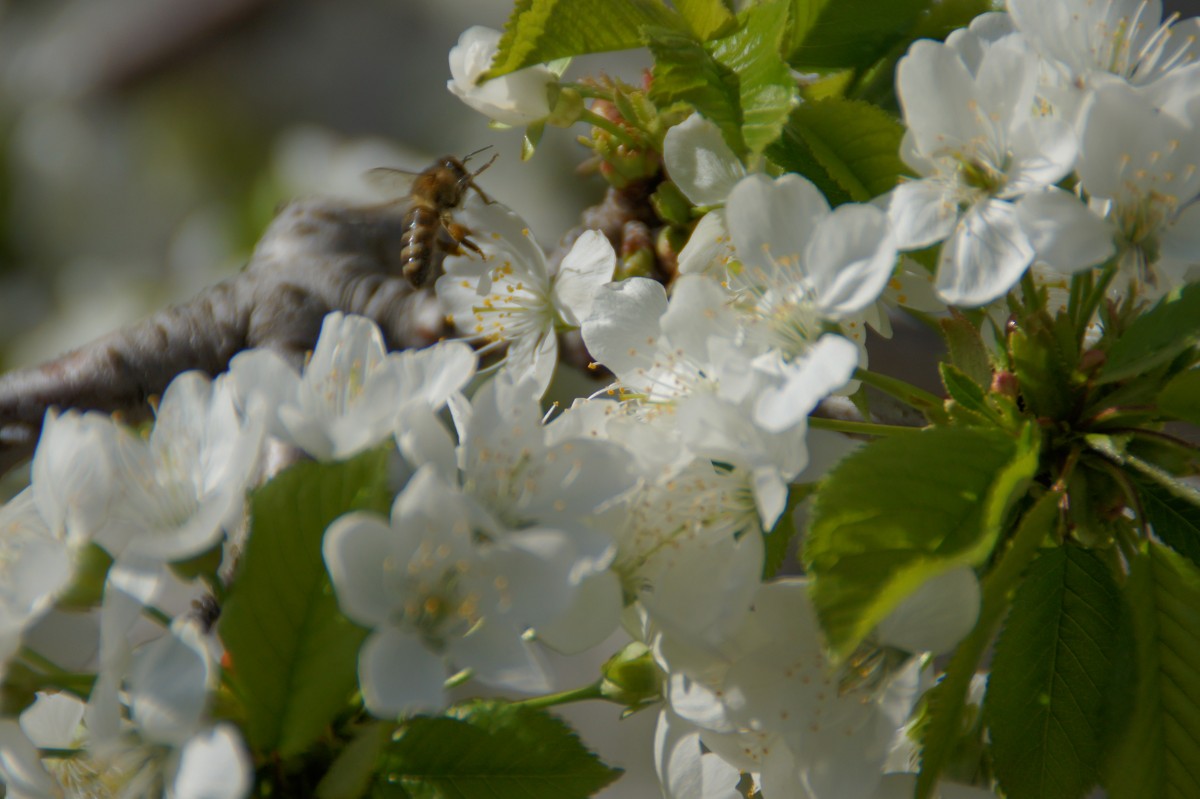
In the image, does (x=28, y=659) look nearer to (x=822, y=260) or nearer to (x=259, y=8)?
(x=822, y=260)

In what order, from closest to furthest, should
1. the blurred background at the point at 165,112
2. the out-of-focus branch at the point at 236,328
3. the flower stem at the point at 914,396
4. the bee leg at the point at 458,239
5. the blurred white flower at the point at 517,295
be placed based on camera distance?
the flower stem at the point at 914,396
the blurred white flower at the point at 517,295
the bee leg at the point at 458,239
the out-of-focus branch at the point at 236,328
the blurred background at the point at 165,112

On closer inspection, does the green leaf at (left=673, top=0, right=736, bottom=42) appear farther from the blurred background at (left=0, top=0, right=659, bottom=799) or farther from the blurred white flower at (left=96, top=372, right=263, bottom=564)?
the blurred background at (left=0, top=0, right=659, bottom=799)

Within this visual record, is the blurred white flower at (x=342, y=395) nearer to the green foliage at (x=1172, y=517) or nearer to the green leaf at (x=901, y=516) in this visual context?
the green leaf at (x=901, y=516)

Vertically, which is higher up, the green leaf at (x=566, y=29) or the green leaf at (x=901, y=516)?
the green leaf at (x=566, y=29)

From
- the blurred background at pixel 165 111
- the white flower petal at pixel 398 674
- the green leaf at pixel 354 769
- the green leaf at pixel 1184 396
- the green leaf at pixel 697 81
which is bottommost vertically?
the blurred background at pixel 165 111

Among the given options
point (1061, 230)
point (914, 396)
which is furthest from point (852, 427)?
point (1061, 230)

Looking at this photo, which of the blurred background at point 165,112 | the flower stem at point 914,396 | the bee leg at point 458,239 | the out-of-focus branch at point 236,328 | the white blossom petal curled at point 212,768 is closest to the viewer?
the white blossom petal curled at point 212,768

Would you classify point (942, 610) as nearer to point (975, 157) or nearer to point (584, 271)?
point (975, 157)

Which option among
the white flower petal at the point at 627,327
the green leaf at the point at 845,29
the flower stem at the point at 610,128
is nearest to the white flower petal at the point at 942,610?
the white flower petal at the point at 627,327
